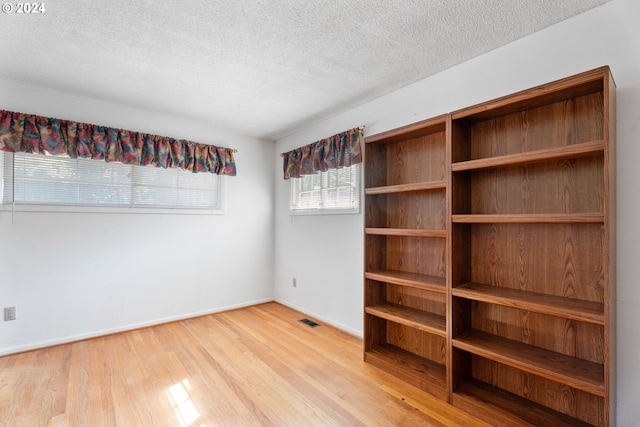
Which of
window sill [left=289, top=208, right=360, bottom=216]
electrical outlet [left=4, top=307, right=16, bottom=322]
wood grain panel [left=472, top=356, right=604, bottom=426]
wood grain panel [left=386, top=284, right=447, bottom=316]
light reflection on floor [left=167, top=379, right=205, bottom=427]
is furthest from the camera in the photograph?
window sill [left=289, top=208, right=360, bottom=216]

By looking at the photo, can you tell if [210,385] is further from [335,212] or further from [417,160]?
[417,160]

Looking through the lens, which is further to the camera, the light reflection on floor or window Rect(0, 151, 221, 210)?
window Rect(0, 151, 221, 210)

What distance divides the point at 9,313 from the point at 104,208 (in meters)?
1.17

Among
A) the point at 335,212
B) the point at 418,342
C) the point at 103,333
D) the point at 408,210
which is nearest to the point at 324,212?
the point at 335,212

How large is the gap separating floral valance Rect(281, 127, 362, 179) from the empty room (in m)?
0.02

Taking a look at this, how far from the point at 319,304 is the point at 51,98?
3.47 m

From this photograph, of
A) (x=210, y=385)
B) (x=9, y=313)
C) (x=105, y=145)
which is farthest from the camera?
(x=105, y=145)

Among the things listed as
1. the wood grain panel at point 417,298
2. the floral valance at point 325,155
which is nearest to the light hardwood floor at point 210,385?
the wood grain panel at point 417,298

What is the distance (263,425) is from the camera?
1.74m

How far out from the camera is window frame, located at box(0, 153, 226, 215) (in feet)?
8.64

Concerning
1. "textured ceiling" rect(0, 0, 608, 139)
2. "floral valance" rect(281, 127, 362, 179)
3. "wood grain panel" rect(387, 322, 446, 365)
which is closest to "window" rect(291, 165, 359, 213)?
"floral valance" rect(281, 127, 362, 179)

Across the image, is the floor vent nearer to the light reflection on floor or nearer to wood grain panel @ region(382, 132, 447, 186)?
the light reflection on floor

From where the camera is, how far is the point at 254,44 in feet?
6.63

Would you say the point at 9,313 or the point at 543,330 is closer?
the point at 543,330
